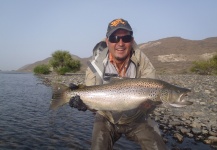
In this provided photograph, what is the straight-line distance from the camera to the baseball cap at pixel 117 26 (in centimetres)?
493

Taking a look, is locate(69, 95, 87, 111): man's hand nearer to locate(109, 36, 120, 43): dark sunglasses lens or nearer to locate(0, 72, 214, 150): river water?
locate(109, 36, 120, 43): dark sunglasses lens

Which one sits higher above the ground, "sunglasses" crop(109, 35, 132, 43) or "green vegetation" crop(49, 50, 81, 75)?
"green vegetation" crop(49, 50, 81, 75)

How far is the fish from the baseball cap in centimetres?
107

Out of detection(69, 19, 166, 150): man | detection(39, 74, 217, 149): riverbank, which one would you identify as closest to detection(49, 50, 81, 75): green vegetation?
detection(39, 74, 217, 149): riverbank

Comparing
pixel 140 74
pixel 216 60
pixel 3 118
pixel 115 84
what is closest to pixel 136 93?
pixel 115 84

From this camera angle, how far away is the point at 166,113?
10562 mm

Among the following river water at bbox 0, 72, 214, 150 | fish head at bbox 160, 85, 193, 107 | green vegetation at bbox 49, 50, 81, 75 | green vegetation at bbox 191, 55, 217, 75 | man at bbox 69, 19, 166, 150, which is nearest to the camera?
fish head at bbox 160, 85, 193, 107

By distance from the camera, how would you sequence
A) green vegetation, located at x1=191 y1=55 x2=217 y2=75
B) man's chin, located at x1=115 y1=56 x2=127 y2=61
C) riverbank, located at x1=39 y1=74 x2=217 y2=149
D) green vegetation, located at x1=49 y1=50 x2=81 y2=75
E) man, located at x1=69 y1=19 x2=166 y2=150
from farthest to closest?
1. green vegetation, located at x1=49 y1=50 x2=81 y2=75
2. green vegetation, located at x1=191 y1=55 x2=217 y2=75
3. riverbank, located at x1=39 y1=74 x2=217 y2=149
4. man's chin, located at x1=115 y1=56 x2=127 y2=61
5. man, located at x1=69 y1=19 x2=166 y2=150

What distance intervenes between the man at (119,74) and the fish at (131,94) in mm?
270

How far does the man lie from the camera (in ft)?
15.4

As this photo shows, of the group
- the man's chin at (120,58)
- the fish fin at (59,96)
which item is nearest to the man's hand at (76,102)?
the fish fin at (59,96)

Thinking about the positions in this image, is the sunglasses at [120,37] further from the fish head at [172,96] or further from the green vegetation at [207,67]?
the green vegetation at [207,67]

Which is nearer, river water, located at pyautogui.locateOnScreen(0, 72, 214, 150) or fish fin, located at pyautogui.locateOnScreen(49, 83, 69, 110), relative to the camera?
fish fin, located at pyautogui.locateOnScreen(49, 83, 69, 110)

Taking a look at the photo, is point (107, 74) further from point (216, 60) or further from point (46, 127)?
point (216, 60)
